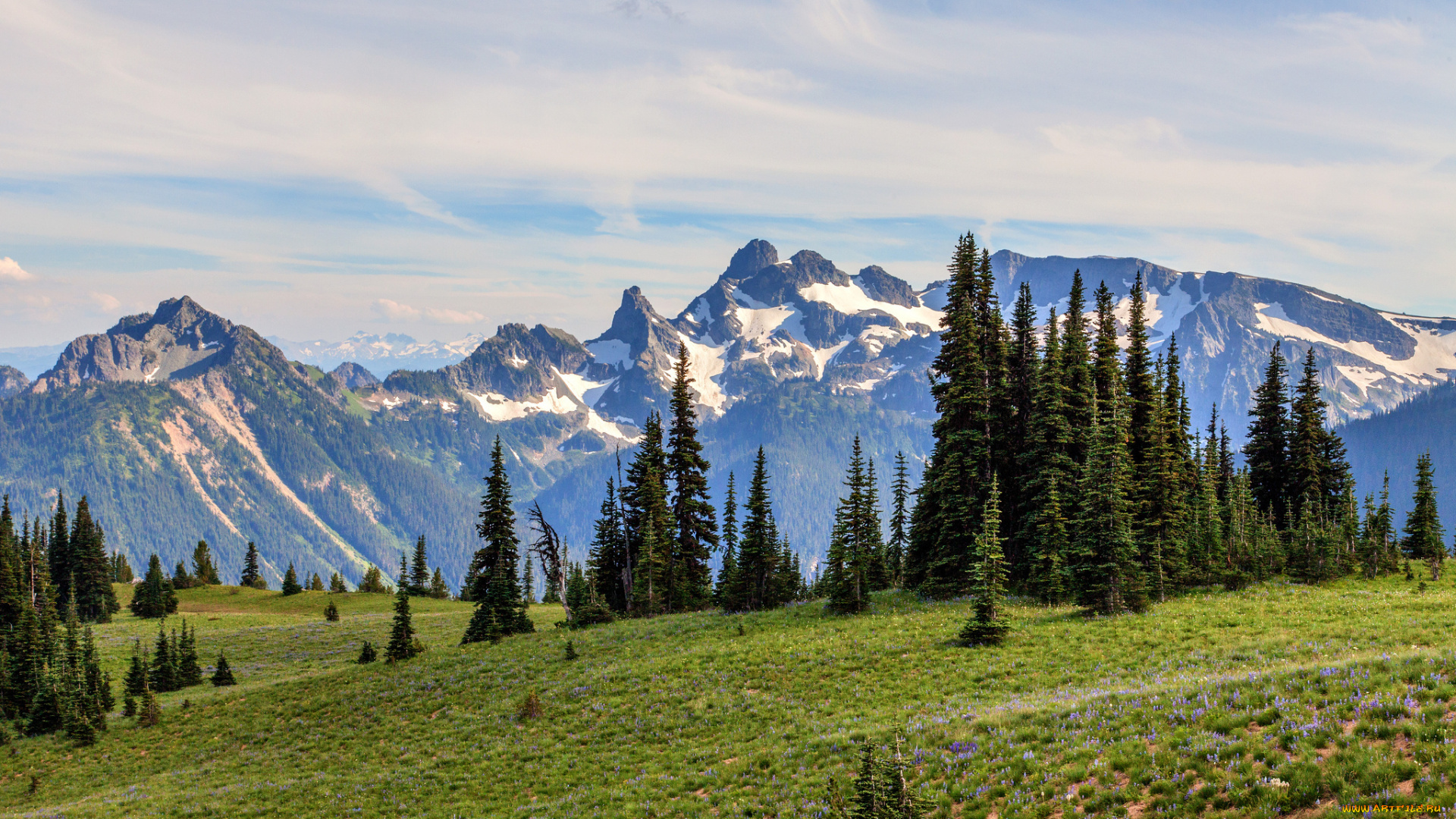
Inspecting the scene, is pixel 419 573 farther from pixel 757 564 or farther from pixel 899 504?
pixel 899 504

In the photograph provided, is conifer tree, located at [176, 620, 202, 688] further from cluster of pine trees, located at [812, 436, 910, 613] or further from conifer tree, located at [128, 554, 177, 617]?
cluster of pine trees, located at [812, 436, 910, 613]

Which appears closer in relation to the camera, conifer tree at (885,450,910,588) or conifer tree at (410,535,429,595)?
conifer tree at (885,450,910,588)

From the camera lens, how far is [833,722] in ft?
81.4

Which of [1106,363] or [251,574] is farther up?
[1106,363]

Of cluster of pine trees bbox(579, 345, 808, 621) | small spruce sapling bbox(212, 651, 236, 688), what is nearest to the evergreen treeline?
cluster of pine trees bbox(579, 345, 808, 621)

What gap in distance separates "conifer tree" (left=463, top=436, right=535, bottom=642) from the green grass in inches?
179

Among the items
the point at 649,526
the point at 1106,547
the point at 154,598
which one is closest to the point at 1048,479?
the point at 1106,547

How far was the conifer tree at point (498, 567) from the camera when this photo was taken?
54938 mm

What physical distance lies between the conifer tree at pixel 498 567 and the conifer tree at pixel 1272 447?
6626 cm

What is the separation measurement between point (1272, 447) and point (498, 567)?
71259mm

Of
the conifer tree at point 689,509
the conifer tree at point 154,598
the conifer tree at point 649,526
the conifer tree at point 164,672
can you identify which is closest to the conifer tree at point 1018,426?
the conifer tree at point 689,509

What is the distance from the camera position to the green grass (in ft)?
49.5

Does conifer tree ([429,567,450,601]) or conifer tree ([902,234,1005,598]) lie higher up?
conifer tree ([902,234,1005,598])

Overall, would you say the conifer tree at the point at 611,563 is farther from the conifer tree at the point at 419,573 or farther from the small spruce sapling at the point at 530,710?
the conifer tree at the point at 419,573
